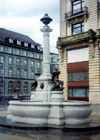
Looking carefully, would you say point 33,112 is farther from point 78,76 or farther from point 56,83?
point 78,76

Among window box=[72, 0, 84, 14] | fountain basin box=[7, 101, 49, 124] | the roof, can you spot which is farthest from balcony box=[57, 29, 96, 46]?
the roof

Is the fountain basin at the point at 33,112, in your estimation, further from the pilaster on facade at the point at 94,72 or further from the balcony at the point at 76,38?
the balcony at the point at 76,38

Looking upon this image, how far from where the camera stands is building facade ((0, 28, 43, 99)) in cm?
6400

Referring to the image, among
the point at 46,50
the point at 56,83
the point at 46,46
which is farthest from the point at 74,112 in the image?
the point at 46,46

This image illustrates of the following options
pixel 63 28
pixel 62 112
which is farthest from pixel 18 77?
pixel 62 112

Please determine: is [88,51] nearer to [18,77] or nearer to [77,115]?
[77,115]

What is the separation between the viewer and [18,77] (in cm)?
6831

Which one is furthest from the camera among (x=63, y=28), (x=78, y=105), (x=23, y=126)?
(x=63, y=28)

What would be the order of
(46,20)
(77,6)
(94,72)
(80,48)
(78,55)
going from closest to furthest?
1. (46,20)
2. (94,72)
3. (80,48)
4. (78,55)
5. (77,6)

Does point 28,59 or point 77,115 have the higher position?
point 28,59

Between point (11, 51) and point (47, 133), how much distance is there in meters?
59.3

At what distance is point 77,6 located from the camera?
35.3m

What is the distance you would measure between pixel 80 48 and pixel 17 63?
38.0m

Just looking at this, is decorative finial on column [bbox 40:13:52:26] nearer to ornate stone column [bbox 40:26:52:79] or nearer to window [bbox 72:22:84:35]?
ornate stone column [bbox 40:26:52:79]
